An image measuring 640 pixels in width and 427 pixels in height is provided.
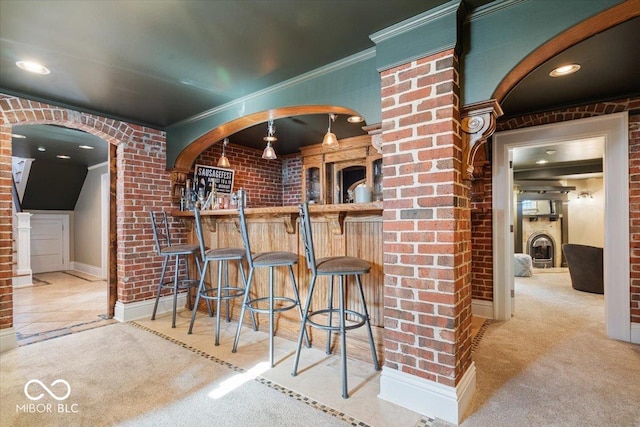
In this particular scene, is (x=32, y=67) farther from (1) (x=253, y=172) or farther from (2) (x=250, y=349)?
(1) (x=253, y=172)

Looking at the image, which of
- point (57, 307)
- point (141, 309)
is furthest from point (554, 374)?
point (57, 307)

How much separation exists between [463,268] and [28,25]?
3.01 metres

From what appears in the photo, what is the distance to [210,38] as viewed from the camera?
198 cm

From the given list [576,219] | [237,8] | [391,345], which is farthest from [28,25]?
[576,219]

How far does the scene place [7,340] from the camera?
270 centimetres

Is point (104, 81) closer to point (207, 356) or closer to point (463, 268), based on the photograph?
point (207, 356)

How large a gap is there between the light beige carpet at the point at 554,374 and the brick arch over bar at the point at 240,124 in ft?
7.00

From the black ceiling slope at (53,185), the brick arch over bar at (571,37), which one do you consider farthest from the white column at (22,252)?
the brick arch over bar at (571,37)

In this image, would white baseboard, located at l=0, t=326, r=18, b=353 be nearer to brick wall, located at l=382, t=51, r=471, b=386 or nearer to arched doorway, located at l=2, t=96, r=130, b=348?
arched doorway, located at l=2, t=96, r=130, b=348

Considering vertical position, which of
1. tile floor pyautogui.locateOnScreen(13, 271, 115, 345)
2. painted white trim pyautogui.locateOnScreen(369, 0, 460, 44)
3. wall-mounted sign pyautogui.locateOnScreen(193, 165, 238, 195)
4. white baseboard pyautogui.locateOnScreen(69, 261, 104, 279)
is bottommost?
tile floor pyautogui.locateOnScreen(13, 271, 115, 345)

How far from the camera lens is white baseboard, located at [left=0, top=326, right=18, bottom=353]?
267 cm

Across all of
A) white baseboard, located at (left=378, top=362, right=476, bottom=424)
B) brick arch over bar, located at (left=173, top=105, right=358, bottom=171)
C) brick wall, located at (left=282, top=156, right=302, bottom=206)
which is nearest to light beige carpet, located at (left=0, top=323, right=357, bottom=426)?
white baseboard, located at (left=378, top=362, right=476, bottom=424)

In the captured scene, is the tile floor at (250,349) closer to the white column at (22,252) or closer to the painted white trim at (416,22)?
the white column at (22,252)

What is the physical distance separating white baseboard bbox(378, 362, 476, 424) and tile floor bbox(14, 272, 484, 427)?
50 mm
